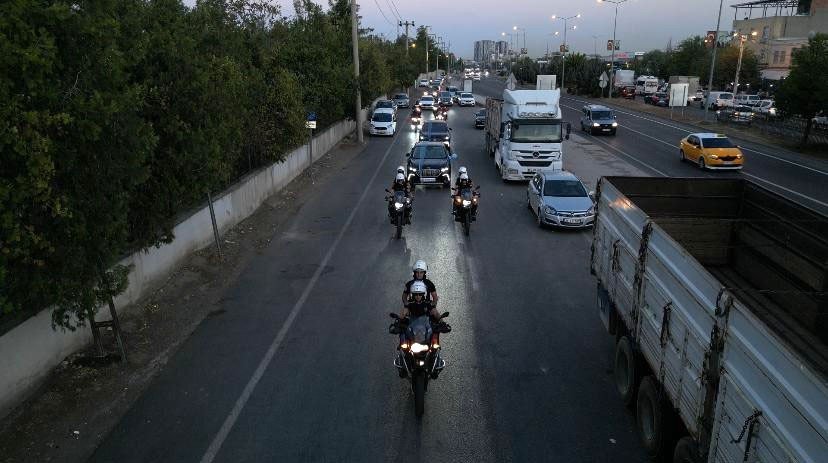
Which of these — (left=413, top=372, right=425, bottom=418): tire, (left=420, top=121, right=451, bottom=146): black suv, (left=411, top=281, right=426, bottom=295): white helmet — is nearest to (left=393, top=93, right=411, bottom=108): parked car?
(left=420, top=121, right=451, bottom=146): black suv

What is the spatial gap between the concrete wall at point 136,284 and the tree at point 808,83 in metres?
27.7

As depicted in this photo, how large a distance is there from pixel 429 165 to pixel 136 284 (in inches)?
527

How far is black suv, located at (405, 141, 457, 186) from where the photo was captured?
2286cm

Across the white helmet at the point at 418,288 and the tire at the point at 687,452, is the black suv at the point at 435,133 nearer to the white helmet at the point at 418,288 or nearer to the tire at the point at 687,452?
the white helmet at the point at 418,288

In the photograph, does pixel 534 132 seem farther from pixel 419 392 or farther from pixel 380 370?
pixel 419 392

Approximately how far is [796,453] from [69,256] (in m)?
7.23

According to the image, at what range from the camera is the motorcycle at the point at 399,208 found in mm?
16250

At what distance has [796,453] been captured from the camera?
3.75m

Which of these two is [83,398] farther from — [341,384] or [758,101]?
[758,101]

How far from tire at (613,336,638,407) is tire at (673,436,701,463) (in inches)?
72.0

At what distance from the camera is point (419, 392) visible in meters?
7.64

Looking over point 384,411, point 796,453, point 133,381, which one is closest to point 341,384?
Answer: point 384,411

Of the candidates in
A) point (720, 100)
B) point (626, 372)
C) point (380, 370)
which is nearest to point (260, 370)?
point (380, 370)

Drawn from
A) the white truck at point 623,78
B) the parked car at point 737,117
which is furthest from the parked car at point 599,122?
the white truck at point 623,78
